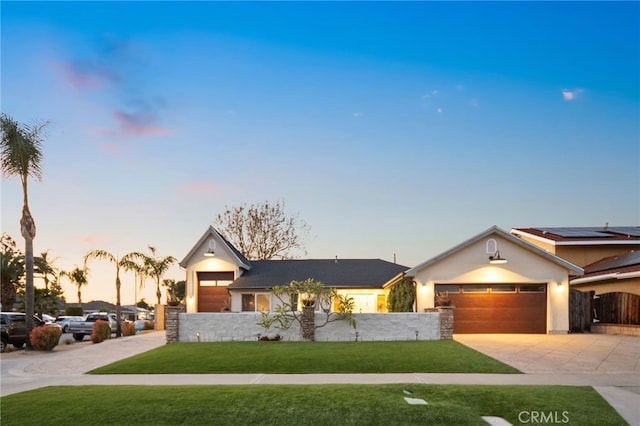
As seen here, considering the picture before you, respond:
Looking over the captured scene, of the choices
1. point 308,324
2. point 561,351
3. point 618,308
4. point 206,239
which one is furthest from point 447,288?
point 206,239

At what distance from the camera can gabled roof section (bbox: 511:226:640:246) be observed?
34031 millimetres

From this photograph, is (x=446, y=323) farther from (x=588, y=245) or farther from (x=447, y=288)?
(x=588, y=245)

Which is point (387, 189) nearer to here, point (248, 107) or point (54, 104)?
point (248, 107)

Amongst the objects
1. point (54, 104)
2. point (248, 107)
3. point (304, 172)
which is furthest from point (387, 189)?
point (54, 104)

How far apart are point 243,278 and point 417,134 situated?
12629 mm

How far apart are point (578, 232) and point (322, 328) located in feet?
74.6

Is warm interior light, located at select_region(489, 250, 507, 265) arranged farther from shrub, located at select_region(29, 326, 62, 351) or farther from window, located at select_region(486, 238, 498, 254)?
shrub, located at select_region(29, 326, 62, 351)

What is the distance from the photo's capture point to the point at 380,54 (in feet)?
70.9

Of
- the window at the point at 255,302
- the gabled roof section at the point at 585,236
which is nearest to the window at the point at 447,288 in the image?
the window at the point at 255,302

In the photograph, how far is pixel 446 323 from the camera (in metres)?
21.8

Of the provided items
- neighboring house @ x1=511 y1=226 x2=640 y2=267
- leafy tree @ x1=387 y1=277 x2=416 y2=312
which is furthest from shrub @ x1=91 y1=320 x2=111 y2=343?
neighboring house @ x1=511 y1=226 x2=640 y2=267

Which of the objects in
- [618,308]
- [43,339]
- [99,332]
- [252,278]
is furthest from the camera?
[252,278]

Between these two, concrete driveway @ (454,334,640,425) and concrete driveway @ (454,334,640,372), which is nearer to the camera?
concrete driveway @ (454,334,640,425)

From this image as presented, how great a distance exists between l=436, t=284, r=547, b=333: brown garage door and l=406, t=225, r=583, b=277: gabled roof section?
4.51 ft
